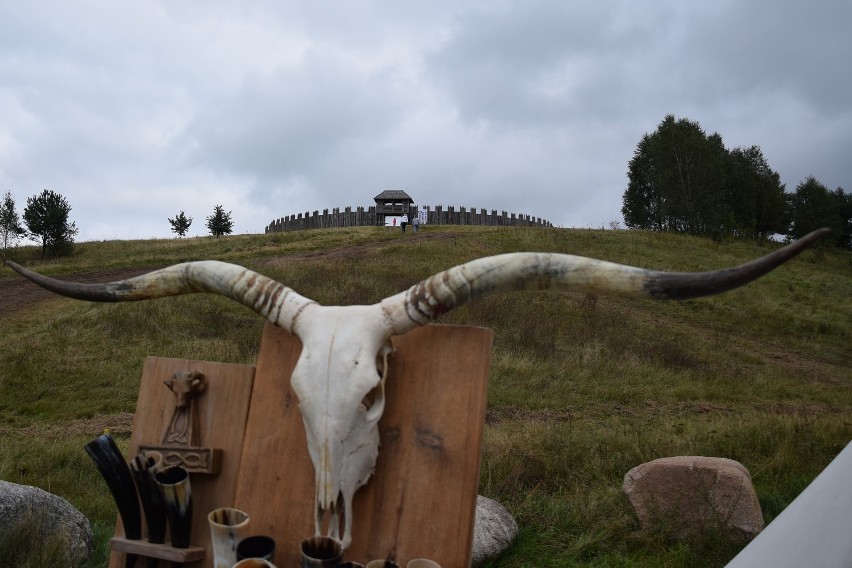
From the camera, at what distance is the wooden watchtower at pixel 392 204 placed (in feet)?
150

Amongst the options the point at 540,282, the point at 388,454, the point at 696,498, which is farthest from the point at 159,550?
the point at 696,498

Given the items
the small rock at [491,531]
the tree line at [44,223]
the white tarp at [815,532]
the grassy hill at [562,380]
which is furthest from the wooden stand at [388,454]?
the tree line at [44,223]

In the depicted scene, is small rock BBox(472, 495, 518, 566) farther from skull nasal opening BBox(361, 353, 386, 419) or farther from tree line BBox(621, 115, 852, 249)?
tree line BBox(621, 115, 852, 249)

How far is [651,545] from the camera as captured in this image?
4512 mm

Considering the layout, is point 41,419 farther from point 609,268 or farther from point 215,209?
point 215,209

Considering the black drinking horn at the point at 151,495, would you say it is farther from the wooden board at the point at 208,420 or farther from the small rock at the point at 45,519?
the small rock at the point at 45,519

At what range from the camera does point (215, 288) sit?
2.79 m

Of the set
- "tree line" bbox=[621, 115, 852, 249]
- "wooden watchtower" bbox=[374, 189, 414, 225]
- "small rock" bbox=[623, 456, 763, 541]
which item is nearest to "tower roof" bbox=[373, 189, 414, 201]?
"wooden watchtower" bbox=[374, 189, 414, 225]

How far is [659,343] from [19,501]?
41.9 ft

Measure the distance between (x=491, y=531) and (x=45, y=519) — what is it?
9.42 ft

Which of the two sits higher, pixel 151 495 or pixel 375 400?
pixel 375 400

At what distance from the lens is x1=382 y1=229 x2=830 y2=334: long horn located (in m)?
2.21

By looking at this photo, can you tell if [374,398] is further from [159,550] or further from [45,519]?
[45,519]

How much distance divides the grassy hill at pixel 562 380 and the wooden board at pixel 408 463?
2125mm
